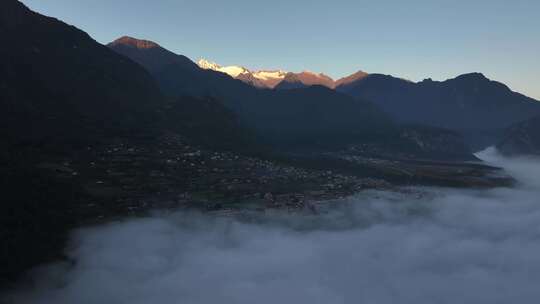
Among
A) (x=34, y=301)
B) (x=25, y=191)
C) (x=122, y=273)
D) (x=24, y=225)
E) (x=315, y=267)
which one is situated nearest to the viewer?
(x=34, y=301)

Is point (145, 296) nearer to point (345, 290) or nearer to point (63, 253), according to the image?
point (63, 253)

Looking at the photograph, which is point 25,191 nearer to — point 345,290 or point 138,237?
point 138,237

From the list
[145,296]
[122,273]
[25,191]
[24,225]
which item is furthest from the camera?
[25,191]

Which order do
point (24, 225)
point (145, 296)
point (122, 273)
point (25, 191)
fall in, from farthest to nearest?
point (25, 191), point (24, 225), point (122, 273), point (145, 296)

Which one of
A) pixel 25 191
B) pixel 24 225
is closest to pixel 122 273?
pixel 24 225

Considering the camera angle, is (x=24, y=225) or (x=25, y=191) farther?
(x=25, y=191)

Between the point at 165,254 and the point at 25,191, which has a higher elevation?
the point at 25,191

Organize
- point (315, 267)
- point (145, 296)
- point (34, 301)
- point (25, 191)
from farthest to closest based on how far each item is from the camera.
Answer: point (25, 191) < point (315, 267) < point (145, 296) < point (34, 301)

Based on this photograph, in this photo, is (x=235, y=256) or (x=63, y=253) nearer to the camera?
(x=63, y=253)

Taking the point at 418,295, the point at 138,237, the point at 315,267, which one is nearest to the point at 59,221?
the point at 138,237
